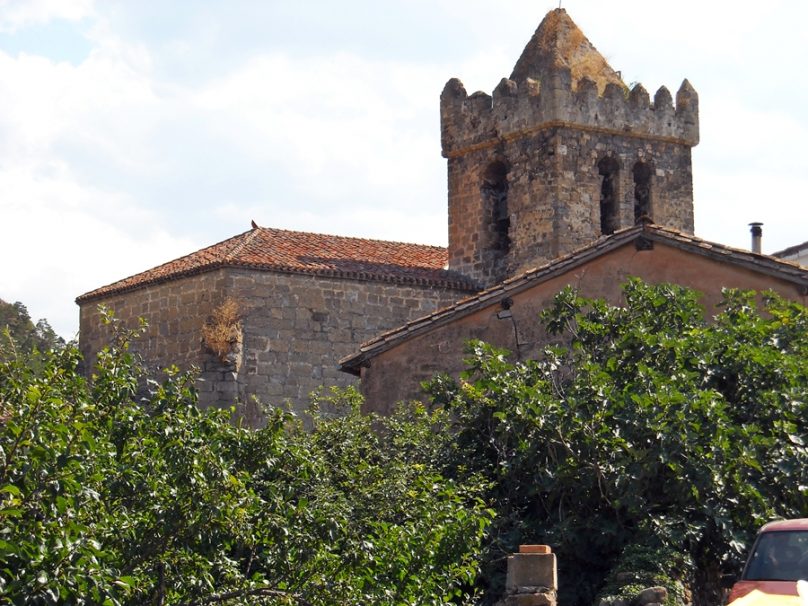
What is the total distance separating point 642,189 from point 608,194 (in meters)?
0.77

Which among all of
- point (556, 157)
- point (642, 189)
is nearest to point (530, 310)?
point (556, 157)

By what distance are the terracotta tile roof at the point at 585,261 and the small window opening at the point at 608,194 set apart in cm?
1053

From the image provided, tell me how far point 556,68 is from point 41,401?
22.2 m

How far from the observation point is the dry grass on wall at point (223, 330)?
96.0ft

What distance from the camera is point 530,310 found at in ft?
72.6

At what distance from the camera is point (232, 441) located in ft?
45.9

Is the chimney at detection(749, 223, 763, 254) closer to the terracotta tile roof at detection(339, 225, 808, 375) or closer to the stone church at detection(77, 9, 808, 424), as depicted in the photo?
the stone church at detection(77, 9, 808, 424)

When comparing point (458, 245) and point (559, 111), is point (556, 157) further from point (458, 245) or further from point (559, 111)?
point (458, 245)

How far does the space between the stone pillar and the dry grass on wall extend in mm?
14693

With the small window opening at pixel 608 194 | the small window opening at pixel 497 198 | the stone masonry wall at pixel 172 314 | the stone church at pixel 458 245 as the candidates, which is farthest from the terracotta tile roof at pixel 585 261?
the small window opening at pixel 608 194

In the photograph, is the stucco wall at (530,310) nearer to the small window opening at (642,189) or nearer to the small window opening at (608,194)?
the small window opening at (608,194)

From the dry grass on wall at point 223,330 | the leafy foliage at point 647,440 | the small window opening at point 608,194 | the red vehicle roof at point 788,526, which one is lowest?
the red vehicle roof at point 788,526

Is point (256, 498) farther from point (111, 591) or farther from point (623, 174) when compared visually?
point (623, 174)

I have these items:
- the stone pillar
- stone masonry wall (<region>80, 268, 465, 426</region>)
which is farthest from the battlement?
the stone pillar
